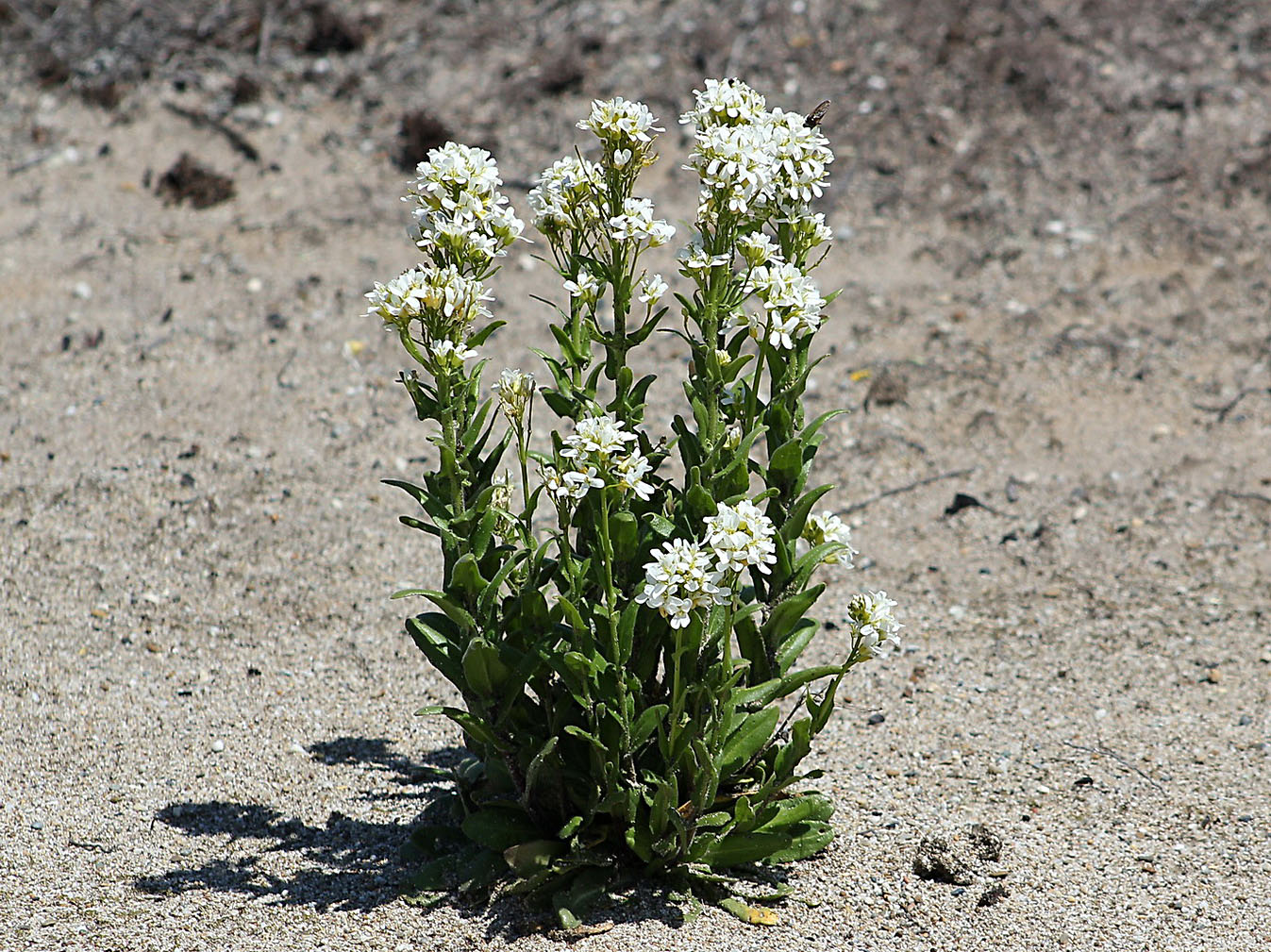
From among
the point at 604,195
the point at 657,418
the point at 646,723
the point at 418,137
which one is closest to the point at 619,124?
the point at 604,195

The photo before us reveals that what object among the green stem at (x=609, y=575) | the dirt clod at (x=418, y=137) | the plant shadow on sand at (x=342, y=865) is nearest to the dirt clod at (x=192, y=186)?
the dirt clod at (x=418, y=137)

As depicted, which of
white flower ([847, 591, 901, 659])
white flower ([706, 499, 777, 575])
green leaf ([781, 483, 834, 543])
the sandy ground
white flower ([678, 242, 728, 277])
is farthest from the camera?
the sandy ground

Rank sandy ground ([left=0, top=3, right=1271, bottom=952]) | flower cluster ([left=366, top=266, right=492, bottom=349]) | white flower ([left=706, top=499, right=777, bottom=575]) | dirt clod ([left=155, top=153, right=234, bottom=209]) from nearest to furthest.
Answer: white flower ([left=706, top=499, right=777, bottom=575]) → flower cluster ([left=366, top=266, right=492, bottom=349]) → sandy ground ([left=0, top=3, right=1271, bottom=952]) → dirt clod ([left=155, top=153, right=234, bottom=209])

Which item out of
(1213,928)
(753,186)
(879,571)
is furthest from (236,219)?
(1213,928)

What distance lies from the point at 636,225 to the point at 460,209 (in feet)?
1.32

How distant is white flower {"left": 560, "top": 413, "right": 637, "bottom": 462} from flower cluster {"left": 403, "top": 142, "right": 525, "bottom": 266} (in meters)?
0.49

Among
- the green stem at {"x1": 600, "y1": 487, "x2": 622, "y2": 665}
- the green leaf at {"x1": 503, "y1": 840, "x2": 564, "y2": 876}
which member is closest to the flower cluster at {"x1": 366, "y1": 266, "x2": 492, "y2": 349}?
the green stem at {"x1": 600, "y1": 487, "x2": 622, "y2": 665}

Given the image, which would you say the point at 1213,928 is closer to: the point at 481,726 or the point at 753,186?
the point at 481,726

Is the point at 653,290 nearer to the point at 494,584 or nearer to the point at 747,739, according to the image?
the point at 494,584

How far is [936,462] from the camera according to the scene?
6.34 metres

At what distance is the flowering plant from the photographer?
3004 mm

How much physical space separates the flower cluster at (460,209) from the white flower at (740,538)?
0.82 meters

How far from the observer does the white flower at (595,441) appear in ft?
9.50

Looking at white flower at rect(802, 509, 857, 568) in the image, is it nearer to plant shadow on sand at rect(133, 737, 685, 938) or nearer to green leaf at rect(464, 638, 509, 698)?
green leaf at rect(464, 638, 509, 698)
